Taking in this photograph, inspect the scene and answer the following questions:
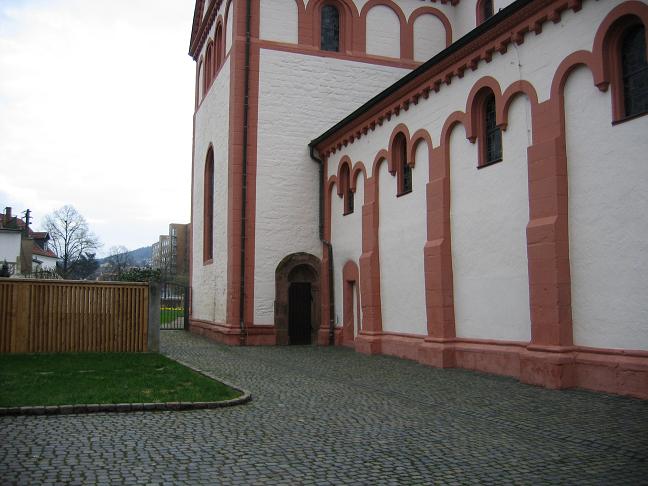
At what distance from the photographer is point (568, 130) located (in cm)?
1180

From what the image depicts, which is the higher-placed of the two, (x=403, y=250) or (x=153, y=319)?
(x=403, y=250)

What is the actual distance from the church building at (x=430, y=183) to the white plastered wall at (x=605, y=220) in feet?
0.11

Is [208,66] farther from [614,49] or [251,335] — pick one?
[614,49]

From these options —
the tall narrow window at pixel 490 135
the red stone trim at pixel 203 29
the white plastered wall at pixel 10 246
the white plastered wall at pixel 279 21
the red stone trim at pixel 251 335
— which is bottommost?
the red stone trim at pixel 251 335

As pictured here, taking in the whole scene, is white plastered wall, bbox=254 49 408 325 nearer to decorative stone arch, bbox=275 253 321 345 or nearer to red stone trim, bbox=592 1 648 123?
decorative stone arch, bbox=275 253 321 345

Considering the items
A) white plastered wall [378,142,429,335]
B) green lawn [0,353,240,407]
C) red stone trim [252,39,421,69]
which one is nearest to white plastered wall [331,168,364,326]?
white plastered wall [378,142,429,335]

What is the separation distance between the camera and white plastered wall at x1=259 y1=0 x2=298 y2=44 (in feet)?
76.2

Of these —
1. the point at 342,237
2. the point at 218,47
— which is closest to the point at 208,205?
the point at 218,47

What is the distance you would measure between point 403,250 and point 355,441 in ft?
34.5

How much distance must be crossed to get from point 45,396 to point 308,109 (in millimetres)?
16236

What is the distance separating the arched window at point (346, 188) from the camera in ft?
70.1

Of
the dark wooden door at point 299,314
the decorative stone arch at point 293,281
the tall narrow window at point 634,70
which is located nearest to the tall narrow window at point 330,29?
the decorative stone arch at point 293,281

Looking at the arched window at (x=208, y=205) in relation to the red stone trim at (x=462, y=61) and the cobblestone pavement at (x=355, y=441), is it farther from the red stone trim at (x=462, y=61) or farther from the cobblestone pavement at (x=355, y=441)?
the cobblestone pavement at (x=355, y=441)

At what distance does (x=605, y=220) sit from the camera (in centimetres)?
1086
